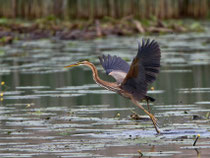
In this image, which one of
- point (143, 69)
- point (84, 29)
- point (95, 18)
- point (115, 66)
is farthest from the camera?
point (95, 18)

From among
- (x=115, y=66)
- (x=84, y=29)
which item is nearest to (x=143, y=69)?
(x=115, y=66)

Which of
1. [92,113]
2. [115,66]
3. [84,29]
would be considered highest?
[115,66]

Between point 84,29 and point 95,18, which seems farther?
point 95,18

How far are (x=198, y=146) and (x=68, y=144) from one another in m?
1.50

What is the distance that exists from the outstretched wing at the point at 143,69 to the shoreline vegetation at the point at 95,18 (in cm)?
1612

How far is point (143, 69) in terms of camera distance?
866cm

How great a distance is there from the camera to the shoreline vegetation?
2719cm

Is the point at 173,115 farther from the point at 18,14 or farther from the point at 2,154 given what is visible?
the point at 18,14

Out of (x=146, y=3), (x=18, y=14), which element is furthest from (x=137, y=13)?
(x=18, y=14)

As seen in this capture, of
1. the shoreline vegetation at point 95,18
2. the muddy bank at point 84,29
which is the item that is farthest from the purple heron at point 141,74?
the muddy bank at point 84,29

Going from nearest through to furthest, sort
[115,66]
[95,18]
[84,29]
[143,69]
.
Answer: [143,69], [115,66], [84,29], [95,18]

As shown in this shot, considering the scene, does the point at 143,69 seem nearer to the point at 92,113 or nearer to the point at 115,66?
the point at 115,66

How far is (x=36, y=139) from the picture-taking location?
8141 mm

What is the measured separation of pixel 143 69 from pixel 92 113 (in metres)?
1.77
